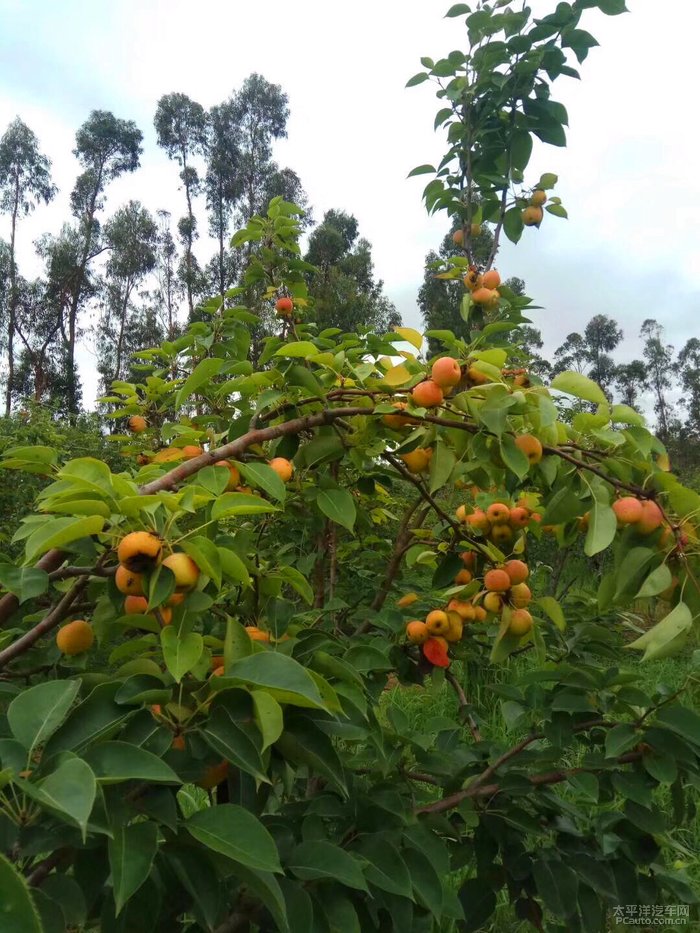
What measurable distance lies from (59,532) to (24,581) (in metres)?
0.14

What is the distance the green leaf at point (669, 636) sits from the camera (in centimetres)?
66

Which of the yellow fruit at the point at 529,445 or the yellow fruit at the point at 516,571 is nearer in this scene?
the yellow fruit at the point at 529,445

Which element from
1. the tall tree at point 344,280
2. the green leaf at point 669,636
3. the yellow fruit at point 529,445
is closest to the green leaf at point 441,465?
the yellow fruit at point 529,445

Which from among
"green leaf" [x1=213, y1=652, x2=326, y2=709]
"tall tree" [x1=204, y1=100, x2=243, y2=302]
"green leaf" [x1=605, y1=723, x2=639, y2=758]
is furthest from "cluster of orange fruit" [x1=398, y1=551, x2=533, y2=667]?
"tall tree" [x1=204, y1=100, x2=243, y2=302]

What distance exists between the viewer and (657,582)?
2.36 feet

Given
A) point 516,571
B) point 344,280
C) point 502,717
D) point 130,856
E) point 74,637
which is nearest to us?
point 130,856

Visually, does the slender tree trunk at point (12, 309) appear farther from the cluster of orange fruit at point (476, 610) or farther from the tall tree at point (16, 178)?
the cluster of orange fruit at point (476, 610)

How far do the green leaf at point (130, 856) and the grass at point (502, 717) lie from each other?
66cm

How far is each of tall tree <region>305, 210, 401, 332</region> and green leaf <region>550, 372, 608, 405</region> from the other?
1210 centimetres

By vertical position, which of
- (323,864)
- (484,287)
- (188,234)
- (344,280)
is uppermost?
(188,234)

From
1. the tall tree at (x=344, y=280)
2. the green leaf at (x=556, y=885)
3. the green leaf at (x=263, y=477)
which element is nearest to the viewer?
the green leaf at (x=263, y=477)

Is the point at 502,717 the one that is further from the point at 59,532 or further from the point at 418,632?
the point at 59,532

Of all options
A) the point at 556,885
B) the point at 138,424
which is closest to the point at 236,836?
the point at 556,885

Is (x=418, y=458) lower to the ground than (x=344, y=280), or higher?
lower
